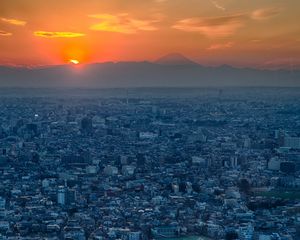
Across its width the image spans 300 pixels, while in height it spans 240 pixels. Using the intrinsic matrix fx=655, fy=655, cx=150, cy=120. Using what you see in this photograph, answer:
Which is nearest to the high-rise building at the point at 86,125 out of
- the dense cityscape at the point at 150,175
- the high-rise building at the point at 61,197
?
the dense cityscape at the point at 150,175

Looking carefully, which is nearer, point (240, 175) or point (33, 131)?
point (240, 175)

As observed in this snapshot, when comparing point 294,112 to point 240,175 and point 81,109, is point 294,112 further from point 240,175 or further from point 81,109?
point 240,175

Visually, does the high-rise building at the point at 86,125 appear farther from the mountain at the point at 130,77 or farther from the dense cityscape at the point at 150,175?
the mountain at the point at 130,77

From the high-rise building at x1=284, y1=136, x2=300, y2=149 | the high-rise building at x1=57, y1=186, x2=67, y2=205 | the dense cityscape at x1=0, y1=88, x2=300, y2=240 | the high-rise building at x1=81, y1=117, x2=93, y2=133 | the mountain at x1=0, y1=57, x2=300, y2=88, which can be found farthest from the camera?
the mountain at x1=0, y1=57, x2=300, y2=88

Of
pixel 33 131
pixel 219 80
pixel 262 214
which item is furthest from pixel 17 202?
pixel 219 80

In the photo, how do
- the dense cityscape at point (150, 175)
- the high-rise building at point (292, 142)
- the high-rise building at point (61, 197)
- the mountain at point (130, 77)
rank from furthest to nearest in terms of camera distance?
the mountain at point (130, 77) < the high-rise building at point (292, 142) < the high-rise building at point (61, 197) < the dense cityscape at point (150, 175)

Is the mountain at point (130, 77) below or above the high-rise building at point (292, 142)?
above

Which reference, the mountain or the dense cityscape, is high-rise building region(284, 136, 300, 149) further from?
the mountain

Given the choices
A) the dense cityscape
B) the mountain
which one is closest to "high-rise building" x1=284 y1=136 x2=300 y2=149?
the dense cityscape
